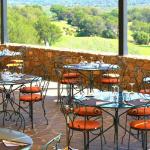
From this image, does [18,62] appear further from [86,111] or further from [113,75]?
[86,111]

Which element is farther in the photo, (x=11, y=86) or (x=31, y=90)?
(x=11, y=86)

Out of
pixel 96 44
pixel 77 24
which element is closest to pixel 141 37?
pixel 96 44

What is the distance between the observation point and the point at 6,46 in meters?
12.2

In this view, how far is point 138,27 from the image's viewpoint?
1074cm

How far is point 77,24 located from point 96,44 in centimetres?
95

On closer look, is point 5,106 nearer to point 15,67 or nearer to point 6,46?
point 15,67

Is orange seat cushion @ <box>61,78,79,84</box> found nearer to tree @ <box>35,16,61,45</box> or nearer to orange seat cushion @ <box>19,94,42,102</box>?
orange seat cushion @ <box>19,94,42,102</box>

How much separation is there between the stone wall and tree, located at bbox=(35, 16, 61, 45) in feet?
3.83

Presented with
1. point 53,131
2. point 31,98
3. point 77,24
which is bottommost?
point 53,131

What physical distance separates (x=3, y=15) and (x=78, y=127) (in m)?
8.00

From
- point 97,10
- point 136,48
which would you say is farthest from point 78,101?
point 97,10

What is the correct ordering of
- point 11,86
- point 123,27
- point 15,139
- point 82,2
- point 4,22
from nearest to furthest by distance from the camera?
point 15,139
point 11,86
point 123,27
point 82,2
point 4,22

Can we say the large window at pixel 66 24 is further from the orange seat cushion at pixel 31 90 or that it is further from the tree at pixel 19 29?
the orange seat cushion at pixel 31 90

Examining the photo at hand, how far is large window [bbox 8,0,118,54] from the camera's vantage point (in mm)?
11305
